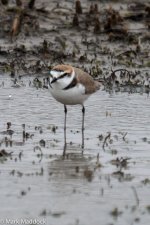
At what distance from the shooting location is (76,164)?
32.4ft

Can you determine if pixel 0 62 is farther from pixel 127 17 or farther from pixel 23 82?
pixel 127 17

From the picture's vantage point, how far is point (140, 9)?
19.2 metres

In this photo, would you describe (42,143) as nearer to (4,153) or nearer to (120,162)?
(4,153)

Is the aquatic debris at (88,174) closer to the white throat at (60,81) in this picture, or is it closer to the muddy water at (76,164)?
the muddy water at (76,164)

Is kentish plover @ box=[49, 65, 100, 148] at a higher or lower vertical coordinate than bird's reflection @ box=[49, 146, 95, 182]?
higher

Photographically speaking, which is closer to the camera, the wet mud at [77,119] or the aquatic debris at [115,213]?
the aquatic debris at [115,213]

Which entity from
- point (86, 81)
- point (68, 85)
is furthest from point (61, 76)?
point (86, 81)

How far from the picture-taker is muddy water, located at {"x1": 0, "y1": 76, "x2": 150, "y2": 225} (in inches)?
322

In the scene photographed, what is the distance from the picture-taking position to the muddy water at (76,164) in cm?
819

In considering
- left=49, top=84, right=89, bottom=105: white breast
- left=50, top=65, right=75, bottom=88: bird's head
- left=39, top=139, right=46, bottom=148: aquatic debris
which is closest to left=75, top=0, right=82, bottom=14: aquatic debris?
left=49, top=84, right=89, bottom=105: white breast

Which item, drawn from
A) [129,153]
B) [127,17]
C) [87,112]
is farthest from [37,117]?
[127,17]

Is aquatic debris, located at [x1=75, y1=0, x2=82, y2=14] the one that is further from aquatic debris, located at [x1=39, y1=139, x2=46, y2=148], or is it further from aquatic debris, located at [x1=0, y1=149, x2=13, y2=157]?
aquatic debris, located at [x1=0, y1=149, x2=13, y2=157]

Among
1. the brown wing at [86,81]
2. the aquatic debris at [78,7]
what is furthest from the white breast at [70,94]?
the aquatic debris at [78,7]

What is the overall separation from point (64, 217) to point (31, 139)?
3.02m
